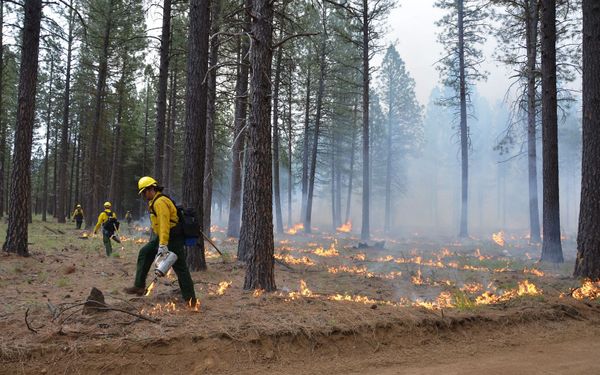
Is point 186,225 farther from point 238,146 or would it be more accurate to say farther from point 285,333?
point 238,146

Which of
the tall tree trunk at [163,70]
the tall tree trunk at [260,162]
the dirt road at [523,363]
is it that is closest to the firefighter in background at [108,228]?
the tall tree trunk at [163,70]

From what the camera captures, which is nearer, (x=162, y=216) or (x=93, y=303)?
(x=93, y=303)

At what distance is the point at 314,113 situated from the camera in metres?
31.1

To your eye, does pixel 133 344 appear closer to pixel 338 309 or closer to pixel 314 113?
pixel 338 309

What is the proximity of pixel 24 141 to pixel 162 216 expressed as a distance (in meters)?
7.68

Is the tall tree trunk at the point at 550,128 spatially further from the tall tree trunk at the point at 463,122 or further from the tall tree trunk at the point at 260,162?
the tall tree trunk at the point at 463,122

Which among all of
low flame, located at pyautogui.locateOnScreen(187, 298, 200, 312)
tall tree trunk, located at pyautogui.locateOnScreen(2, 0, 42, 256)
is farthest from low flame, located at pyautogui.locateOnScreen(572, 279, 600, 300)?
tall tree trunk, located at pyautogui.locateOnScreen(2, 0, 42, 256)

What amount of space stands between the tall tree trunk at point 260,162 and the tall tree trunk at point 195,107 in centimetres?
294

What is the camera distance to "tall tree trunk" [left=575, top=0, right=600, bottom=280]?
29.8 ft

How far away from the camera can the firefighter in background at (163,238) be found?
6180 mm

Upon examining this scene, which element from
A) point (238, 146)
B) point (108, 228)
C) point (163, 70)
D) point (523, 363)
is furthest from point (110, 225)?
point (523, 363)

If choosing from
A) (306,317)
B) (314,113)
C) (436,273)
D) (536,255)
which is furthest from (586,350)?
(314,113)

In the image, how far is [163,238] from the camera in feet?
20.0

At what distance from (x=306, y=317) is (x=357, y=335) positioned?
2.54 ft
